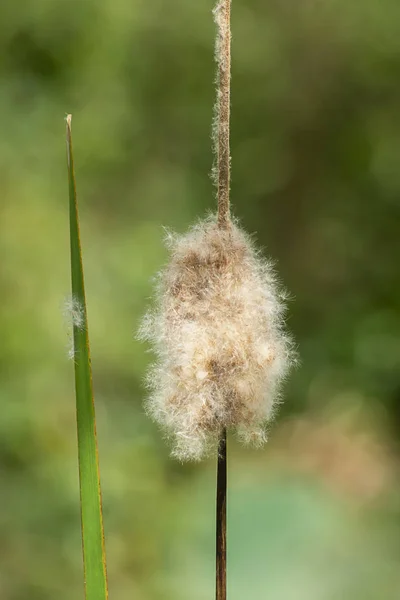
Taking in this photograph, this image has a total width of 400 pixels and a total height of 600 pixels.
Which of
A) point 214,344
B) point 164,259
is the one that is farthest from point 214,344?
point 164,259

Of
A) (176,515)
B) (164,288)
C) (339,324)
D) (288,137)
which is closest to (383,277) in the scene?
(339,324)

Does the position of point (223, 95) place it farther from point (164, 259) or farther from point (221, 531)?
point (164, 259)

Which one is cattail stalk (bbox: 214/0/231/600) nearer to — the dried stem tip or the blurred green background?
the dried stem tip

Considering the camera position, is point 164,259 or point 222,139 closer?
point 222,139

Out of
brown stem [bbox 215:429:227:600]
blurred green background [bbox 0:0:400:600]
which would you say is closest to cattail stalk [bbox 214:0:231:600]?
brown stem [bbox 215:429:227:600]

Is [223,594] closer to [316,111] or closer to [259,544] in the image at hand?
[259,544]

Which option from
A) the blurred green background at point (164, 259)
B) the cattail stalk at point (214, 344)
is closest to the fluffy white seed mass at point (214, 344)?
the cattail stalk at point (214, 344)
